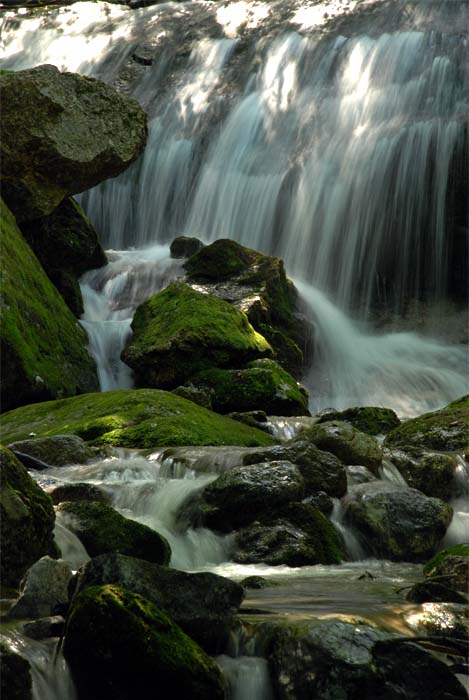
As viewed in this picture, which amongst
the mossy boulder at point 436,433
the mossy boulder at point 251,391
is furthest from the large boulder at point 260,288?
the mossy boulder at point 436,433

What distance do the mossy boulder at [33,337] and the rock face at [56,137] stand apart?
0.77m

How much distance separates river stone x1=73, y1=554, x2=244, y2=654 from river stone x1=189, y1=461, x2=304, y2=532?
254 cm

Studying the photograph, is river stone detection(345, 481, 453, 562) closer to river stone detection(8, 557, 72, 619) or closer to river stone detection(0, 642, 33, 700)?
river stone detection(8, 557, 72, 619)

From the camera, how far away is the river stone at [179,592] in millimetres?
3930

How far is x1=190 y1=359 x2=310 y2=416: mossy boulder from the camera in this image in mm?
11852

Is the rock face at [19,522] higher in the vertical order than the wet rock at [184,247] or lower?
lower

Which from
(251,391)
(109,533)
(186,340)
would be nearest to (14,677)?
(109,533)

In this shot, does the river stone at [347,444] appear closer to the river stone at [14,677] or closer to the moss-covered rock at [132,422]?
the moss-covered rock at [132,422]

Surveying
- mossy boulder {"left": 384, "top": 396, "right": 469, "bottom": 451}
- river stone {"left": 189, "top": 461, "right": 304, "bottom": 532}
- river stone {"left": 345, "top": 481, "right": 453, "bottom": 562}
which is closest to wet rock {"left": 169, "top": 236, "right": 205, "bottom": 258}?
mossy boulder {"left": 384, "top": 396, "right": 469, "bottom": 451}

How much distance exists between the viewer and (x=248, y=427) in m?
10.4

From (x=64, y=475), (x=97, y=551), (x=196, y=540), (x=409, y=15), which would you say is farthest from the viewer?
(x=409, y=15)

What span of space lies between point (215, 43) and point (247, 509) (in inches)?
920

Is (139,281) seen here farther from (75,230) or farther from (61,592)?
(61,592)

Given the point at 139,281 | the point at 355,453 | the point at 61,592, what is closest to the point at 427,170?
→ the point at 139,281
